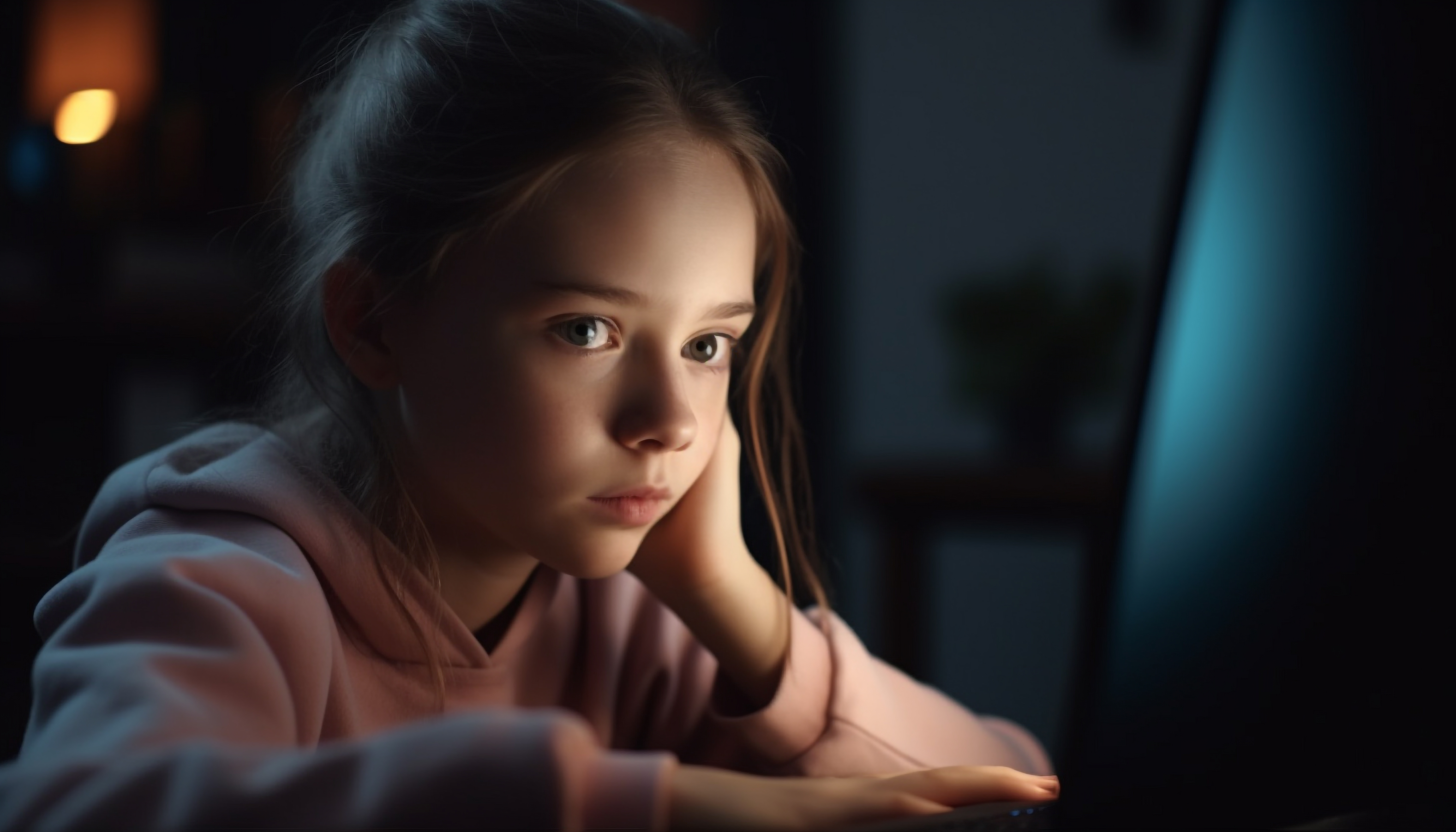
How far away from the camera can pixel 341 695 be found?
0.63 m

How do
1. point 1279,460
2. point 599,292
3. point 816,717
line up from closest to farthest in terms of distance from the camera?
point 1279,460 → point 599,292 → point 816,717

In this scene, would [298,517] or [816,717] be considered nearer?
[298,517]

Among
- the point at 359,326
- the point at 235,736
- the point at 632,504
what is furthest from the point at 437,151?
the point at 235,736

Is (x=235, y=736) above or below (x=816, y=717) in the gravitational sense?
above

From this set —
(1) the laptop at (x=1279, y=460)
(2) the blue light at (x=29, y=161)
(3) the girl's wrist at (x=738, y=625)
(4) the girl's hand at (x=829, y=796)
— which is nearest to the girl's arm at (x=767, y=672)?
(3) the girl's wrist at (x=738, y=625)

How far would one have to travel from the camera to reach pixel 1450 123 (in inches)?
15.3

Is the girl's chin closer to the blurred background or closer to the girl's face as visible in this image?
the girl's face

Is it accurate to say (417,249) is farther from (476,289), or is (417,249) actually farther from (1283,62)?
(1283,62)

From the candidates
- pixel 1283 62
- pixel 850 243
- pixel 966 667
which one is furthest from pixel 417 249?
pixel 966 667

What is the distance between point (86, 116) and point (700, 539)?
1.49 metres

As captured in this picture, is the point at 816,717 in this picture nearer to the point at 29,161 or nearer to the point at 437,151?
the point at 437,151

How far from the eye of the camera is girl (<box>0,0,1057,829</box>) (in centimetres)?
45

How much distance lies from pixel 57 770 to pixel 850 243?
2.31 m

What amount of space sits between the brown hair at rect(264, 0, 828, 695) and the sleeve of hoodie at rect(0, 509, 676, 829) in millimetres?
118
